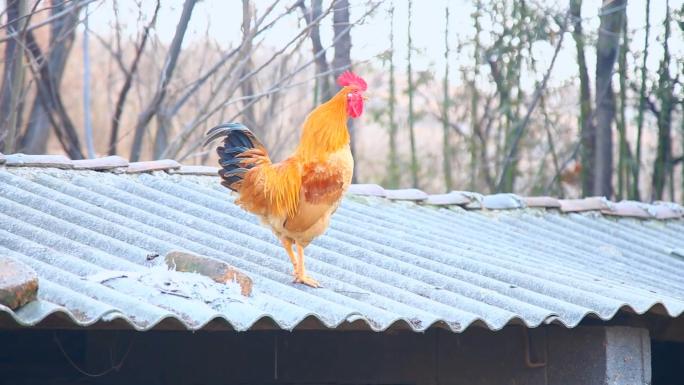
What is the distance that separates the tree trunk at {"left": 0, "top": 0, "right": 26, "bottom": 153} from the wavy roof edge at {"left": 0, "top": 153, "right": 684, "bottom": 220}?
2.23 meters

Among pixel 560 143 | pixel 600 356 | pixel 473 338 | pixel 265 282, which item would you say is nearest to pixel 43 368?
pixel 265 282

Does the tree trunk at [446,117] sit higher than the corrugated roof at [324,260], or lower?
higher

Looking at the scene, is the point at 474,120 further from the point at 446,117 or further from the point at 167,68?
Result: the point at 167,68

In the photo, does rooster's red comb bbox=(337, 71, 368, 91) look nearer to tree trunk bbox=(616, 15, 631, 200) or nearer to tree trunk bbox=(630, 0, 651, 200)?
tree trunk bbox=(630, 0, 651, 200)

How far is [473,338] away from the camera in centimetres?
515

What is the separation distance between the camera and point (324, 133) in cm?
474

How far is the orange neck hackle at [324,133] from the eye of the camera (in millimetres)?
4742

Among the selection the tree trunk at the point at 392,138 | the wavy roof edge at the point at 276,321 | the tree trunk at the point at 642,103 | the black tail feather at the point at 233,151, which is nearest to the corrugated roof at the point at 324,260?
the wavy roof edge at the point at 276,321

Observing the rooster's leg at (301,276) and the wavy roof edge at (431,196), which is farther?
the wavy roof edge at (431,196)

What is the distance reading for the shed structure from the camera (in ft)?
12.8

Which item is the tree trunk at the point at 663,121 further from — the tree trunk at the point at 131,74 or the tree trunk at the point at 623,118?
the tree trunk at the point at 131,74

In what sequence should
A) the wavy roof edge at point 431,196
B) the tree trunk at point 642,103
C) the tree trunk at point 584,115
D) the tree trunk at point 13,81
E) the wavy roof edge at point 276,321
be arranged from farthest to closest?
the tree trunk at point 584,115, the tree trunk at point 642,103, the tree trunk at point 13,81, the wavy roof edge at point 431,196, the wavy roof edge at point 276,321

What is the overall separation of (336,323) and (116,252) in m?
1.20

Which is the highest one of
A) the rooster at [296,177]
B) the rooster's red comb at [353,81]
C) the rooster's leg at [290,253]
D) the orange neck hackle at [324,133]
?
the rooster's red comb at [353,81]
